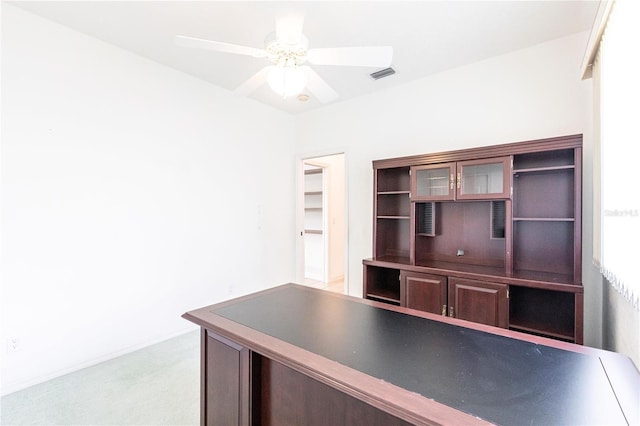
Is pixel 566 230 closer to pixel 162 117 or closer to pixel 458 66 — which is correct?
pixel 458 66

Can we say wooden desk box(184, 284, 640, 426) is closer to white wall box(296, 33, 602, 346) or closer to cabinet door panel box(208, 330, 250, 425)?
cabinet door panel box(208, 330, 250, 425)

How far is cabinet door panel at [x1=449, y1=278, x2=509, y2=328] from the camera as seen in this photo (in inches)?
91.4

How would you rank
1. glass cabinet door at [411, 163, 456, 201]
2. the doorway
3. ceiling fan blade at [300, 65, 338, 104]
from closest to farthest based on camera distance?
ceiling fan blade at [300, 65, 338, 104]
glass cabinet door at [411, 163, 456, 201]
the doorway

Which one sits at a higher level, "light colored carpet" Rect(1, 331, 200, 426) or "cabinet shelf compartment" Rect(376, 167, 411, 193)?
"cabinet shelf compartment" Rect(376, 167, 411, 193)

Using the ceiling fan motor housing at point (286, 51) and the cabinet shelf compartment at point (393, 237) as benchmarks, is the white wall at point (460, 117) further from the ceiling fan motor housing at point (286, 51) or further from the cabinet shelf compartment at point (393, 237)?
the ceiling fan motor housing at point (286, 51)

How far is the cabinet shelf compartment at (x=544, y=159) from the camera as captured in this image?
242cm

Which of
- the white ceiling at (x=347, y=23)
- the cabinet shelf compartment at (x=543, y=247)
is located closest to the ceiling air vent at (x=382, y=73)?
the white ceiling at (x=347, y=23)

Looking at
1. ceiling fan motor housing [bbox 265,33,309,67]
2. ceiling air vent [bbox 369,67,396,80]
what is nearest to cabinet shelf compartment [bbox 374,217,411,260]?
ceiling air vent [bbox 369,67,396,80]

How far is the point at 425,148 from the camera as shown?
129 inches

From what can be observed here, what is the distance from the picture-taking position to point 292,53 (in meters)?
1.78

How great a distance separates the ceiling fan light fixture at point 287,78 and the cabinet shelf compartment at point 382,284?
6.59 feet

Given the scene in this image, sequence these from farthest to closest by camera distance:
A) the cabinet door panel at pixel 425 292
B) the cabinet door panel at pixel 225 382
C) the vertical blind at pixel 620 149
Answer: the cabinet door panel at pixel 425 292 → the cabinet door panel at pixel 225 382 → the vertical blind at pixel 620 149

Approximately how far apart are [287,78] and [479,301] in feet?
7.37

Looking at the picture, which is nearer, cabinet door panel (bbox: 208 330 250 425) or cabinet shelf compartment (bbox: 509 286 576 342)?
cabinet door panel (bbox: 208 330 250 425)
